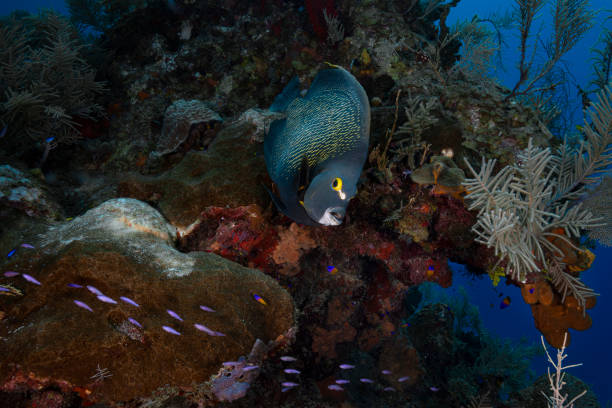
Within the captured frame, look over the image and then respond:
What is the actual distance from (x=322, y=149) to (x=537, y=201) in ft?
6.96

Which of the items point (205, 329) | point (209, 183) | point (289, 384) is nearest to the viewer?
point (205, 329)

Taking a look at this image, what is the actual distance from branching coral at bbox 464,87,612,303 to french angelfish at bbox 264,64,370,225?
114 cm

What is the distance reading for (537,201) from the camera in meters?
2.65

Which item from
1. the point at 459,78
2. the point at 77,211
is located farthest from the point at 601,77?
the point at 77,211

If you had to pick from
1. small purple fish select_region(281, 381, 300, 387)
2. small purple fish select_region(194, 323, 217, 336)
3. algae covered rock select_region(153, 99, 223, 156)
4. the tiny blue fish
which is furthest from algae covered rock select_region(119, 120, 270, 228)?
small purple fish select_region(281, 381, 300, 387)

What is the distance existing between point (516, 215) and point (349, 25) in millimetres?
4723

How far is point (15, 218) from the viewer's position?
3.00 m

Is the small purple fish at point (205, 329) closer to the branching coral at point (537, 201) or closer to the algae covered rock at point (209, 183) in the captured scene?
the algae covered rock at point (209, 183)

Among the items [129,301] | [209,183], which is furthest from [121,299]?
[209,183]

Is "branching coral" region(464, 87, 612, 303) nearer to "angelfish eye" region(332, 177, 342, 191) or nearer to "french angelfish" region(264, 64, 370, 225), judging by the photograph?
"french angelfish" region(264, 64, 370, 225)

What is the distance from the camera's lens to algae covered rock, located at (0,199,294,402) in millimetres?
2148

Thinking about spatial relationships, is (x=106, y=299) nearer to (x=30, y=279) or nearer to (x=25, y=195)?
(x=30, y=279)

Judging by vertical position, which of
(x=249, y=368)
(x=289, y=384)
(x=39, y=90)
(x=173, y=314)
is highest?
(x=39, y=90)

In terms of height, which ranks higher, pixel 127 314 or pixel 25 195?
pixel 25 195
